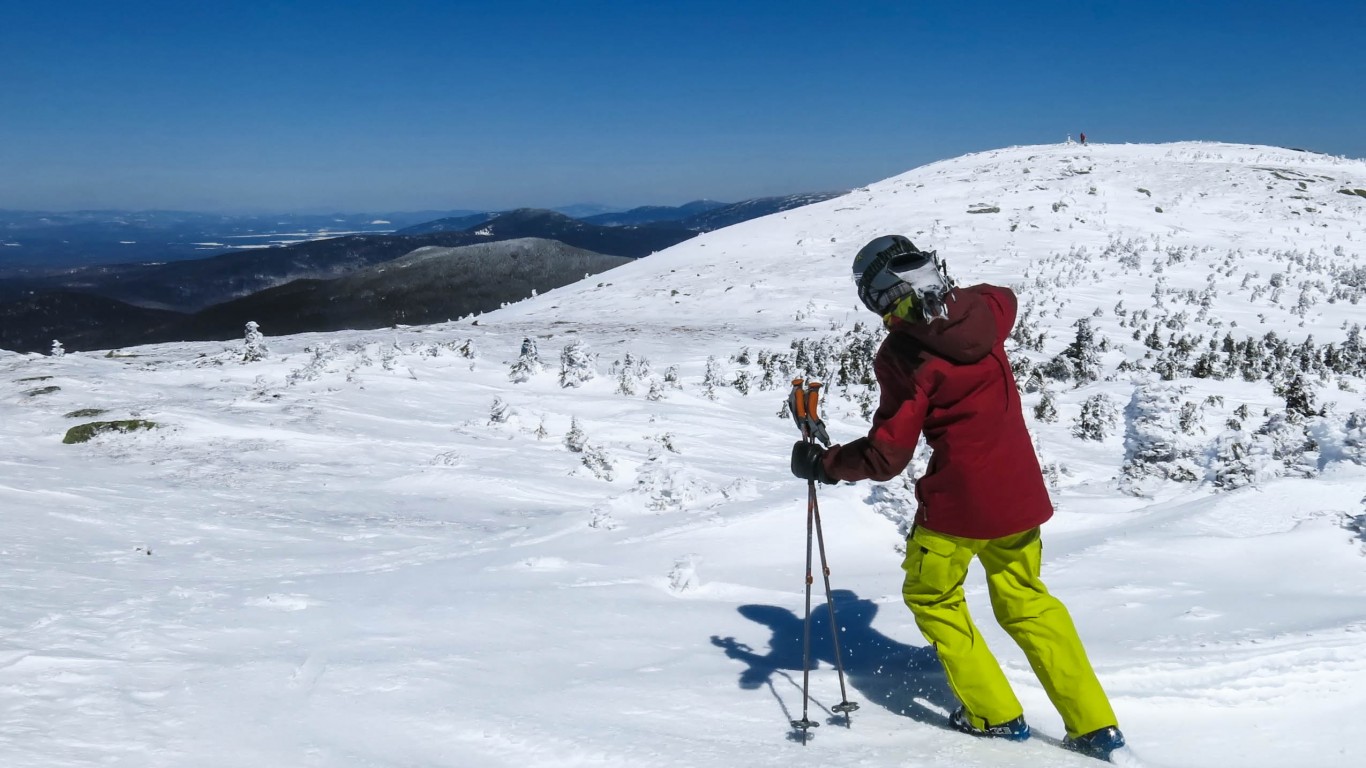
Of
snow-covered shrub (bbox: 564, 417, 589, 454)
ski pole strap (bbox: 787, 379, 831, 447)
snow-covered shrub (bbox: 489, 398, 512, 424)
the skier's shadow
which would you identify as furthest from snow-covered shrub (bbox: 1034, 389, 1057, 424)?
ski pole strap (bbox: 787, 379, 831, 447)

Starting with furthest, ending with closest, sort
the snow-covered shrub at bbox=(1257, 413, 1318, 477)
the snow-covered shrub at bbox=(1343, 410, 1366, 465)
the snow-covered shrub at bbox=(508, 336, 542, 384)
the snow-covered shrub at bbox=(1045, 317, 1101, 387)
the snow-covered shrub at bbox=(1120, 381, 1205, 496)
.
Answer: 1. the snow-covered shrub at bbox=(1045, 317, 1101, 387)
2. the snow-covered shrub at bbox=(508, 336, 542, 384)
3. the snow-covered shrub at bbox=(1120, 381, 1205, 496)
4. the snow-covered shrub at bbox=(1257, 413, 1318, 477)
5. the snow-covered shrub at bbox=(1343, 410, 1366, 465)

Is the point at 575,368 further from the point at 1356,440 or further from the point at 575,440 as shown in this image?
the point at 1356,440

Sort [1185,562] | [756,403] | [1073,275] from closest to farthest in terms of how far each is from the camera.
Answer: [1185,562] < [756,403] < [1073,275]

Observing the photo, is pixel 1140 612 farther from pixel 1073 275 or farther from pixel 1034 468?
pixel 1073 275

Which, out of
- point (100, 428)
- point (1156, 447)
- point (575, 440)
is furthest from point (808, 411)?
point (100, 428)

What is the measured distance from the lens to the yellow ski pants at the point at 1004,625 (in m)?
3.20

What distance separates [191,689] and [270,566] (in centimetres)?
201

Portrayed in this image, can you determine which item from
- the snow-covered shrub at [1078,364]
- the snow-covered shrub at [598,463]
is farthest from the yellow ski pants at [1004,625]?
the snow-covered shrub at [1078,364]

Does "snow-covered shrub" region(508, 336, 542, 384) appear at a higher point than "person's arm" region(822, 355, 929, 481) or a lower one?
lower

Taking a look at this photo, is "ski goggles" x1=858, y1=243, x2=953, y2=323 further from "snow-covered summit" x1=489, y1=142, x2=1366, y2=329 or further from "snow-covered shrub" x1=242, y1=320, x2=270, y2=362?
"snow-covered summit" x1=489, y1=142, x2=1366, y2=329

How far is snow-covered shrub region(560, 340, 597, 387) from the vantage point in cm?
1249

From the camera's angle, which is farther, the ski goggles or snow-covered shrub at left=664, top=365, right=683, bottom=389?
snow-covered shrub at left=664, top=365, right=683, bottom=389

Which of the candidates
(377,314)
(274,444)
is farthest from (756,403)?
(377,314)

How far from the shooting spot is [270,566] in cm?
524
